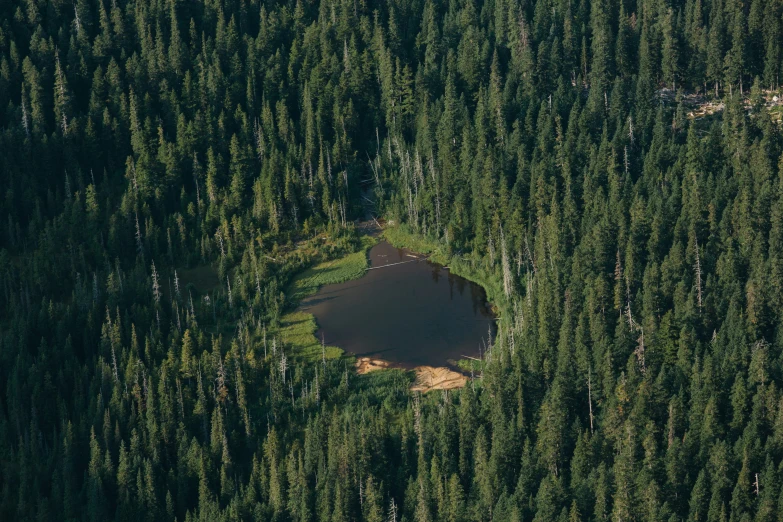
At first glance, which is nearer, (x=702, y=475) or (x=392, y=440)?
(x=702, y=475)

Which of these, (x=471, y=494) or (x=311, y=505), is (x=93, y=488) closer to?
(x=311, y=505)

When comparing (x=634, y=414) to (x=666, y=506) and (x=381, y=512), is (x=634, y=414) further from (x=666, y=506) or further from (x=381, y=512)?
(x=381, y=512)

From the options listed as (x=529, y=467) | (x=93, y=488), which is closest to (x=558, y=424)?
(x=529, y=467)

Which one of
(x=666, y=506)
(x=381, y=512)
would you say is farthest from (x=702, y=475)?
(x=381, y=512)

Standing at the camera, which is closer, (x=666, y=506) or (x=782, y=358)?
(x=666, y=506)

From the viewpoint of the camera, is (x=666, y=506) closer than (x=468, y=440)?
Yes

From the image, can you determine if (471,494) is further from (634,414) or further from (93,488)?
(93,488)

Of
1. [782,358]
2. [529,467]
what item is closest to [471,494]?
[529,467]
